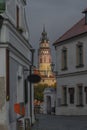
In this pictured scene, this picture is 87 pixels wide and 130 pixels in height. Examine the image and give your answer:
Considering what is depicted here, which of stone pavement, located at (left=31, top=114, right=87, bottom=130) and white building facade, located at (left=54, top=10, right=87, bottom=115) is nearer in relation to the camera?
stone pavement, located at (left=31, top=114, right=87, bottom=130)

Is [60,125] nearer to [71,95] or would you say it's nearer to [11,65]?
[11,65]

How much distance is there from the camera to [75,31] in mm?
57125

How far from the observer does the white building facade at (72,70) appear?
53688mm

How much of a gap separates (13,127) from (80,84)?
3310 cm

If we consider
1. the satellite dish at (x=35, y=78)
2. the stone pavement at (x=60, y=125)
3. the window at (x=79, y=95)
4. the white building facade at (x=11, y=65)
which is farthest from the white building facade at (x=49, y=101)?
the satellite dish at (x=35, y=78)

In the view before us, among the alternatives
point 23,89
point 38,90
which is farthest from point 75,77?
point 38,90

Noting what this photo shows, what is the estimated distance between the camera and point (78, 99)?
179ft

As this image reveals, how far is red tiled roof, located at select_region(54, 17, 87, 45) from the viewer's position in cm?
5494

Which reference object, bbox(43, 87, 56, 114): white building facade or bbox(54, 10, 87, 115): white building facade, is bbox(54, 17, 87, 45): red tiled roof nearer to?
bbox(54, 10, 87, 115): white building facade

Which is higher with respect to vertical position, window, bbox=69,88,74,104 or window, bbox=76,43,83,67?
window, bbox=76,43,83,67

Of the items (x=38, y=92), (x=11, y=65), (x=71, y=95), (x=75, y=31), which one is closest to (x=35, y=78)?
(x=11, y=65)

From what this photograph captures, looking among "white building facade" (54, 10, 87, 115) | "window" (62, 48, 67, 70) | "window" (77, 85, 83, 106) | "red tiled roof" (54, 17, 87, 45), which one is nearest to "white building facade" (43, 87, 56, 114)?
"white building facade" (54, 10, 87, 115)

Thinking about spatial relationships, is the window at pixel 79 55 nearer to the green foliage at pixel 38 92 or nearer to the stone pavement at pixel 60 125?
the stone pavement at pixel 60 125

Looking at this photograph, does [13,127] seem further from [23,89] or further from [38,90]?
[38,90]
